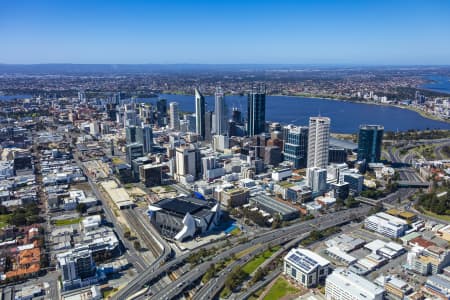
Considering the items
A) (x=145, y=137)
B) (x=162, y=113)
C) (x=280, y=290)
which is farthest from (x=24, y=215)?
(x=162, y=113)

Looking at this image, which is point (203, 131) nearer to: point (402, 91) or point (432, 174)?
point (432, 174)

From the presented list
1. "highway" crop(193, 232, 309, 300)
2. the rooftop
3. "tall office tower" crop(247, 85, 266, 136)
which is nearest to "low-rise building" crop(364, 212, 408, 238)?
"highway" crop(193, 232, 309, 300)

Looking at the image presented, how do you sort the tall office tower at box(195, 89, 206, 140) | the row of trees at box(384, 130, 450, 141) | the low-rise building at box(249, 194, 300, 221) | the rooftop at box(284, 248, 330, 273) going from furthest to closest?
the row of trees at box(384, 130, 450, 141) → the tall office tower at box(195, 89, 206, 140) → the low-rise building at box(249, 194, 300, 221) → the rooftop at box(284, 248, 330, 273)

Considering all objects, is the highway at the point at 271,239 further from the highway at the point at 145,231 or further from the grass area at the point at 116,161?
the grass area at the point at 116,161

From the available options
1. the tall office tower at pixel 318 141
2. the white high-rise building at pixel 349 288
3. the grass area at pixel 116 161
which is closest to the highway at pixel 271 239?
the white high-rise building at pixel 349 288

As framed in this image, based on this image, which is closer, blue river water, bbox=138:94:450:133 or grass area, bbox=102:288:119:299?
grass area, bbox=102:288:119:299

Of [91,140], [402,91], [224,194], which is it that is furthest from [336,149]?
[402,91]

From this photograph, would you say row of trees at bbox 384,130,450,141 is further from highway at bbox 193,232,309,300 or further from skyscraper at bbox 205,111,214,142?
highway at bbox 193,232,309,300
